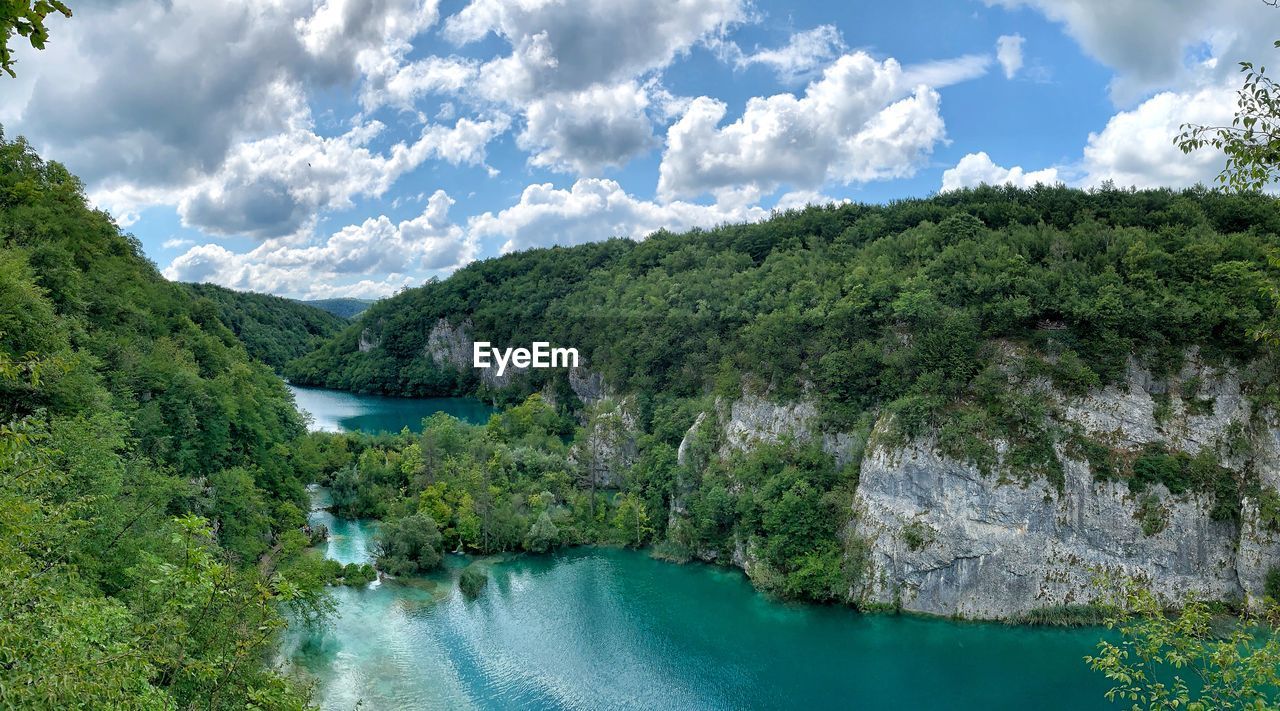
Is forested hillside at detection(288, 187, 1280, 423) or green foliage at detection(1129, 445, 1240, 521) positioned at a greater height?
forested hillside at detection(288, 187, 1280, 423)

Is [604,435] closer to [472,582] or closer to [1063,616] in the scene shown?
[472,582]

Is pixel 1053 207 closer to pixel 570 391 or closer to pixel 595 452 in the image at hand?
pixel 595 452

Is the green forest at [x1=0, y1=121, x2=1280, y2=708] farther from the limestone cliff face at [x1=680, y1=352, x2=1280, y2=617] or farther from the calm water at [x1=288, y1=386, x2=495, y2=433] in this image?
the calm water at [x1=288, y1=386, x2=495, y2=433]

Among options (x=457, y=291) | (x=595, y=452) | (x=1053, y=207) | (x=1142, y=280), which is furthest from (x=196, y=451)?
(x=457, y=291)

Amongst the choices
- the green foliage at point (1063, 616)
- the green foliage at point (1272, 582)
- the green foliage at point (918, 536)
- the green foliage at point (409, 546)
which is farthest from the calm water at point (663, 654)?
the green foliage at point (1272, 582)

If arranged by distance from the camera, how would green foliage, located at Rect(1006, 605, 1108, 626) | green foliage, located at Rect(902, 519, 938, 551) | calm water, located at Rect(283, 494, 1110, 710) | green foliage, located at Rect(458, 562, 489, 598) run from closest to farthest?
calm water, located at Rect(283, 494, 1110, 710) < green foliage, located at Rect(1006, 605, 1108, 626) < green foliage, located at Rect(902, 519, 938, 551) < green foliage, located at Rect(458, 562, 489, 598)

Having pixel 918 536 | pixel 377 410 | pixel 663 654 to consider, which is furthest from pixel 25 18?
pixel 377 410

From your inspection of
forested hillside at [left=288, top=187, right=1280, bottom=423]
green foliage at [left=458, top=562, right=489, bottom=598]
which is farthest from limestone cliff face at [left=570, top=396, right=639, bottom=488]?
green foliage at [left=458, top=562, right=489, bottom=598]
